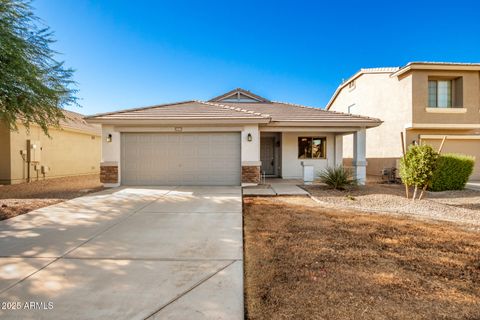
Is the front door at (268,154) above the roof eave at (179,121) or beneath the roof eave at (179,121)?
beneath

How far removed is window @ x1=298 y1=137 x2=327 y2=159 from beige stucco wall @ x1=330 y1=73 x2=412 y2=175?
4.86 metres

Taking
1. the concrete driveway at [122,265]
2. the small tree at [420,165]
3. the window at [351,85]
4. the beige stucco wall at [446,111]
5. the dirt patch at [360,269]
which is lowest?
the dirt patch at [360,269]

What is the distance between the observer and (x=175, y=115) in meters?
11.2

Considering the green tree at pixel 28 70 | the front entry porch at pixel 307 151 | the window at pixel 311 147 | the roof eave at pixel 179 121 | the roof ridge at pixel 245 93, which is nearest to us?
the green tree at pixel 28 70

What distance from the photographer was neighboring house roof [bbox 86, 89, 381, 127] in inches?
430

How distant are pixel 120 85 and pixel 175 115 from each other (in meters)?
8.95

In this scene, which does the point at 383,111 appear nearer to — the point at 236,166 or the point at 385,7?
the point at 385,7

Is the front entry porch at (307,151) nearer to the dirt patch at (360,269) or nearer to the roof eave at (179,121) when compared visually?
the roof eave at (179,121)

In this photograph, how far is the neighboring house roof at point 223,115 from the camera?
10922mm

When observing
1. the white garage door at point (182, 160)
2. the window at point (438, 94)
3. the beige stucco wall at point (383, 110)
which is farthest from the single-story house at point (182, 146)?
the window at point (438, 94)

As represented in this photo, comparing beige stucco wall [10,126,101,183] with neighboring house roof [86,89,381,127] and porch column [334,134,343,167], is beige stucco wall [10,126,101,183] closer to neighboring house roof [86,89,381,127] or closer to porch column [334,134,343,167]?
neighboring house roof [86,89,381,127]

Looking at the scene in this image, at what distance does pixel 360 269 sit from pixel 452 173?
10.6 metres

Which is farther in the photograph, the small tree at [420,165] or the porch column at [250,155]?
the porch column at [250,155]

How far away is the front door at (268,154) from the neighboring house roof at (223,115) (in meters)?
2.14
